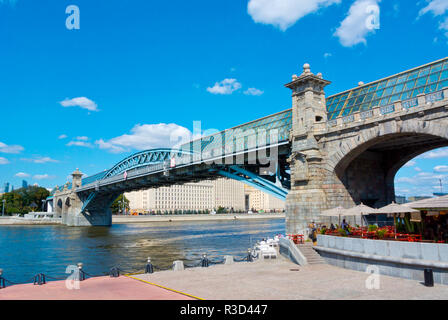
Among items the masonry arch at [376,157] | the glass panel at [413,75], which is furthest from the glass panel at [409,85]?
the masonry arch at [376,157]

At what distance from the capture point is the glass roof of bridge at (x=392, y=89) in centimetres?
2530

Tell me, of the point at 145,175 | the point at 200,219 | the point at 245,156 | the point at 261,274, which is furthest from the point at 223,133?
the point at 200,219

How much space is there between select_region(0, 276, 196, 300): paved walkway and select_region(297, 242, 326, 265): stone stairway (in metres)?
9.62

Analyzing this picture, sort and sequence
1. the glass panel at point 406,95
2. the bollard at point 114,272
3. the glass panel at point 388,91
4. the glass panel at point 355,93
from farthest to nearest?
1. the glass panel at point 355,93
2. the glass panel at point 388,91
3. the glass panel at point 406,95
4. the bollard at point 114,272

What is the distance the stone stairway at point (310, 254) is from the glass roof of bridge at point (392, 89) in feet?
42.3

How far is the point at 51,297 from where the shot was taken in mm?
12852

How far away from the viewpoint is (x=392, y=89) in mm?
27984

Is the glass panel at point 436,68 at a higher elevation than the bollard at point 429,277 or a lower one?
higher

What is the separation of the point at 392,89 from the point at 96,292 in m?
25.4

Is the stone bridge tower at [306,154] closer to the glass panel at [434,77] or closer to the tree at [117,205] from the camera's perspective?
the glass panel at [434,77]

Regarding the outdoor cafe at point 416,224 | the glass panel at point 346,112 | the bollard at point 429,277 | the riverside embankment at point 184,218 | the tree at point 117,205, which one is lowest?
the riverside embankment at point 184,218

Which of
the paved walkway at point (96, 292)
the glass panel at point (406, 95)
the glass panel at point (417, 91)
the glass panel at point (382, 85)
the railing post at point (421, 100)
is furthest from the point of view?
the glass panel at point (382, 85)

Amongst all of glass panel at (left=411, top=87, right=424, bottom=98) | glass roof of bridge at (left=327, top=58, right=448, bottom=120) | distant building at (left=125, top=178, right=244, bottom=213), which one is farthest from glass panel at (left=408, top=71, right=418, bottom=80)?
distant building at (left=125, top=178, right=244, bottom=213)
